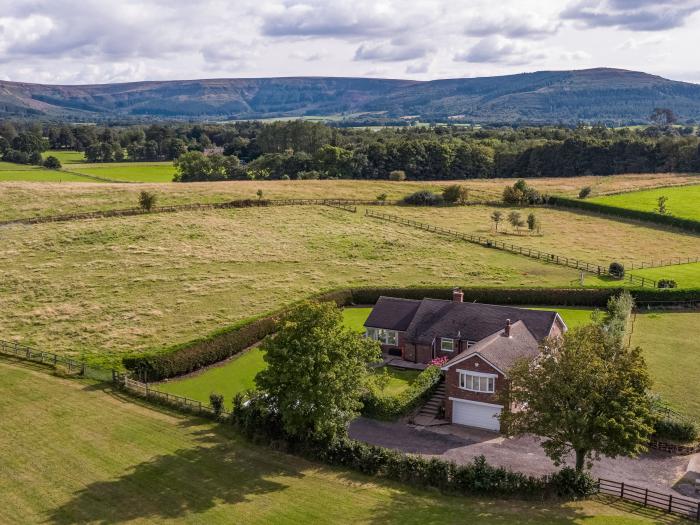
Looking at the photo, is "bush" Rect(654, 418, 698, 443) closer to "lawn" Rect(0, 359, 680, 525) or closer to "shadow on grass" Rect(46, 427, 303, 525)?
"lawn" Rect(0, 359, 680, 525)

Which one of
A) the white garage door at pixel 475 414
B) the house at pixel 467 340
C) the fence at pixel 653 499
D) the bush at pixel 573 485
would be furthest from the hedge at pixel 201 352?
the fence at pixel 653 499

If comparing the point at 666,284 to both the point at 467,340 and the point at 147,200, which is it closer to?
the point at 467,340

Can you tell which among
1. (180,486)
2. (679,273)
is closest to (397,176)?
(679,273)

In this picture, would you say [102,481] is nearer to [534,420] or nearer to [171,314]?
[534,420]

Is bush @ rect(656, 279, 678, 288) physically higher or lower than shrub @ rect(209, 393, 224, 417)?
higher

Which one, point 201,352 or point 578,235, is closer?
point 201,352

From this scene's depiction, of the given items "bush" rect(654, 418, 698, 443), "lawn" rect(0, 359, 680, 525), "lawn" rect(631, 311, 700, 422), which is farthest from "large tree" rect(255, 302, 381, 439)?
"lawn" rect(631, 311, 700, 422)
